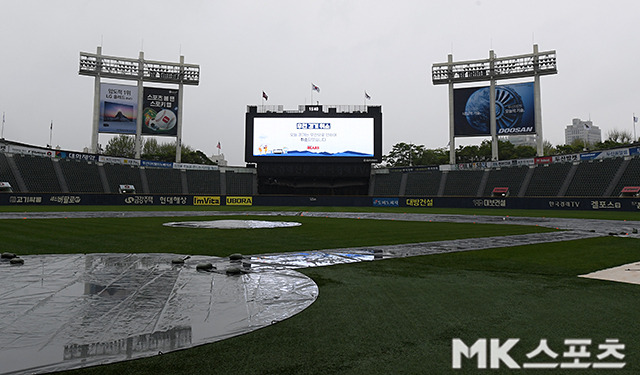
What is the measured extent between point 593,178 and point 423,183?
20.2 meters

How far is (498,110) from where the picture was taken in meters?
47.2

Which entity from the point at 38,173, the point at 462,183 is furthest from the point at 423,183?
the point at 38,173

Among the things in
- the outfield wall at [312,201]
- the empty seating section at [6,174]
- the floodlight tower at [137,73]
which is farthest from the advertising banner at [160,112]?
the empty seating section at [6,174]

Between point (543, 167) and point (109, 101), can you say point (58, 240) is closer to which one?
point (109, 101)

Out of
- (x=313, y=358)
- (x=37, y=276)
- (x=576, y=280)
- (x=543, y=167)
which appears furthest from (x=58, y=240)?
(x=543, y=167)

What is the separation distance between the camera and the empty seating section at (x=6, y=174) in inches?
1471

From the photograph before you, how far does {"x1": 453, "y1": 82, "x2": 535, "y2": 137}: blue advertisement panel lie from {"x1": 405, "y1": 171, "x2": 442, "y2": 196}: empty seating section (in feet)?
24.2

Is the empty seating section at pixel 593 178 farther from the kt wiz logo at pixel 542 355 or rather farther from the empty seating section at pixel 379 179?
the kt wiz logo at pixel 542 355

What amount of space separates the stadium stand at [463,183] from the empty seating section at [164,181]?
38017 mm

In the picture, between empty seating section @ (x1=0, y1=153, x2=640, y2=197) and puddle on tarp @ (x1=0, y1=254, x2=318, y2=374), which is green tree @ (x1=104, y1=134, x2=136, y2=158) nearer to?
empty seating section @ (x1=0, y1=153, x2=640, y2=197)

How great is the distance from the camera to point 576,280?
19.7 ft

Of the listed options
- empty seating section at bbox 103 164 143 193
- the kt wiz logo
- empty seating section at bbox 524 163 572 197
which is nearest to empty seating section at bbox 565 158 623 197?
empty seating section at bbox 524 163 572 197

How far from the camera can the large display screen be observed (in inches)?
1984

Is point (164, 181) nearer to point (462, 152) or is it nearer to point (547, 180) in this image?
point (547, 180)
